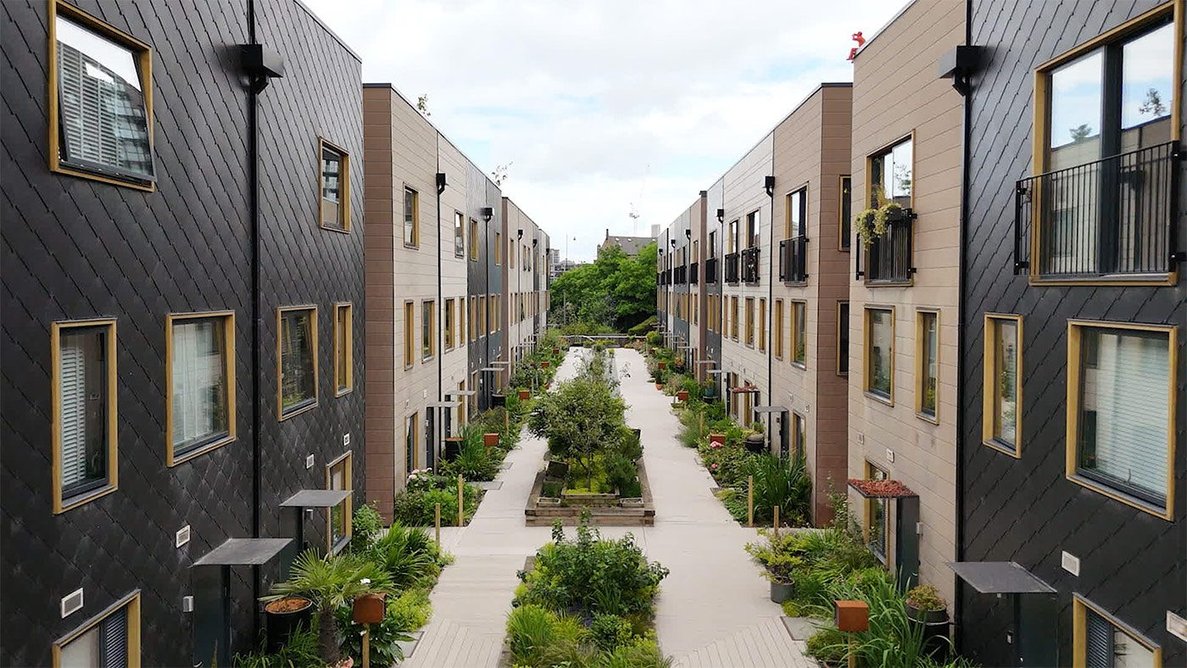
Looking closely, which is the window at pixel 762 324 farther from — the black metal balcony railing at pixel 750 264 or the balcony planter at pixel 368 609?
the balcony planter at pixel 368 609

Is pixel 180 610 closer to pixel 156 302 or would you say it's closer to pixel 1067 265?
pixel 156 302

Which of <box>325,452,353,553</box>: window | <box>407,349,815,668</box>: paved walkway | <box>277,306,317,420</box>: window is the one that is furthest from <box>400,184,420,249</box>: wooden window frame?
<box>407,349,815,668</box>: paved walkway

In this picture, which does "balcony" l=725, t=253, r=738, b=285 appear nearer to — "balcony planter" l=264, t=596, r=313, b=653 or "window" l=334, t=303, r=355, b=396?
"window" l=334, t=303, r=355, b=396

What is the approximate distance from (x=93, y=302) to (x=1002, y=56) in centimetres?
930

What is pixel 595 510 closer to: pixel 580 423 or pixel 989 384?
pixel 580 423

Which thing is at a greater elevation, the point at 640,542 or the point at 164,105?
the point at 164,105

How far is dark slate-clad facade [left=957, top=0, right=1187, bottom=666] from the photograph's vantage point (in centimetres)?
667

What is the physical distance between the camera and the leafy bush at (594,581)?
1208cm

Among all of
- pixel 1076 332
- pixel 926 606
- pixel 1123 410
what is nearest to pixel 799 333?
pixel 926 606

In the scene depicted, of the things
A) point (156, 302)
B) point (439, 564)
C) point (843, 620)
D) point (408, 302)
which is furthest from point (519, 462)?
point (156, 302)

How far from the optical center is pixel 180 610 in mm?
8406

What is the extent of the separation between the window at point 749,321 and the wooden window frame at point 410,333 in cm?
1027

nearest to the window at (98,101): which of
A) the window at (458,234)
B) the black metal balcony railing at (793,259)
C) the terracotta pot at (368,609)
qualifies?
the terracotta pot at (368,609)

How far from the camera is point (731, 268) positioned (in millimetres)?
27281
